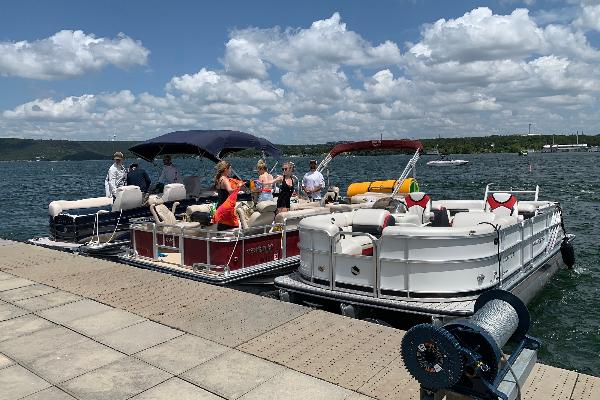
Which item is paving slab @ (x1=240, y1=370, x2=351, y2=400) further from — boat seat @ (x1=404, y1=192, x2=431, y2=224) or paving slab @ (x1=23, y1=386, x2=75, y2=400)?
boat seat @ (x1=404, y1=192, x2=431, y2=224)

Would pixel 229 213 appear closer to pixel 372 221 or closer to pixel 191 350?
pixel 372 221

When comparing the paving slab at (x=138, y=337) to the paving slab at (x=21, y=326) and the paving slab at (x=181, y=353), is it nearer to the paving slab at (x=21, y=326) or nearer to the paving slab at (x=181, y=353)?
the paving slab at (x=181, y=353)

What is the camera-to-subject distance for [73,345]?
5.52 m

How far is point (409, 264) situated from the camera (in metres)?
6.88

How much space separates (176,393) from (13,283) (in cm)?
526

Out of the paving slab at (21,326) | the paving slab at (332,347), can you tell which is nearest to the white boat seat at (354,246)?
the paving slab at (332,347)

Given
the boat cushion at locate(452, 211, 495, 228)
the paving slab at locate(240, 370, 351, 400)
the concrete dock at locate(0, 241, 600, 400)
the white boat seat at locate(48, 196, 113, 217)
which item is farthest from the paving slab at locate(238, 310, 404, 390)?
the white boat seat at locate(48, 196, 113, 217)

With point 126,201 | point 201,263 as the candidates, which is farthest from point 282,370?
point 126,201

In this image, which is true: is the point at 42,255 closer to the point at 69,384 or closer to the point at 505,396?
the point at 69,384

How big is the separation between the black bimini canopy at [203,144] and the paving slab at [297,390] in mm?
8801

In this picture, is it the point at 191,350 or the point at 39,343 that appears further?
the point at 39,343

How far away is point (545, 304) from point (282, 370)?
25.6 feet

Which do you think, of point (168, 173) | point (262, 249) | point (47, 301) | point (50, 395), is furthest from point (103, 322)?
point (168, 173)

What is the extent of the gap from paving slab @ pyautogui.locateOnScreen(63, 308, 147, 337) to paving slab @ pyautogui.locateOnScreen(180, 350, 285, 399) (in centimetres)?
164
